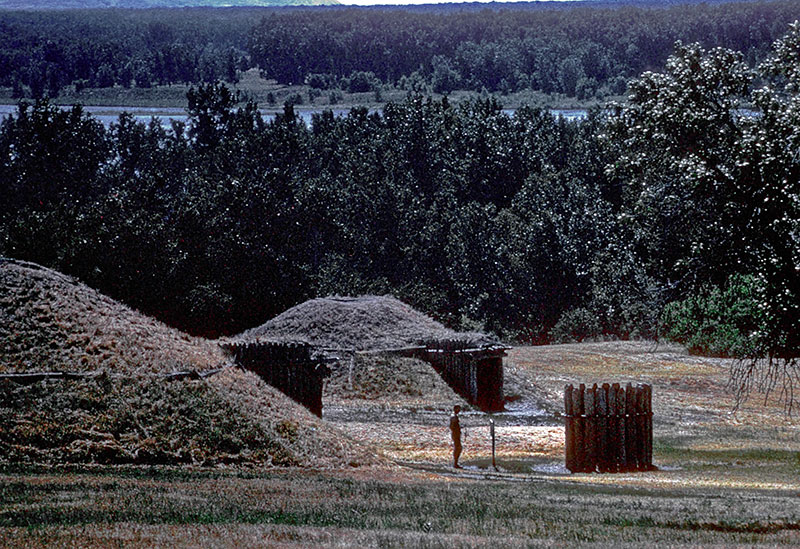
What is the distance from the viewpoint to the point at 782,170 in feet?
71.3

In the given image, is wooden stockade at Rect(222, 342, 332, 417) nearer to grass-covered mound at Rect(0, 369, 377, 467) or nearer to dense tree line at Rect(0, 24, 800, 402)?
grass-covered mound at Rect(0, 369, 377, 467)

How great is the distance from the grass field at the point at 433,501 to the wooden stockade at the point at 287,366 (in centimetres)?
184

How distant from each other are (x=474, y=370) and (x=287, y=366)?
43.9 feet

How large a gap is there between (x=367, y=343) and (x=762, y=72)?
26977 millimetres

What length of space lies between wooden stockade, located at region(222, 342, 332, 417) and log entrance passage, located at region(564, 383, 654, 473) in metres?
10.2

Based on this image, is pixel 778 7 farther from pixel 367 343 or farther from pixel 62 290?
pixel 62 290

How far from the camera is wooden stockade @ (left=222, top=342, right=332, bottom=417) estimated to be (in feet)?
113

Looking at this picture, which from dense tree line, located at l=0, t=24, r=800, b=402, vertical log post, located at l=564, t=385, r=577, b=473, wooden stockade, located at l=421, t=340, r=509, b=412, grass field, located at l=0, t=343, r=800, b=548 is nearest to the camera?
grass field, located at l=0, t=343, r=800, b=548

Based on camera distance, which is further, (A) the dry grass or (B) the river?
(B) the river

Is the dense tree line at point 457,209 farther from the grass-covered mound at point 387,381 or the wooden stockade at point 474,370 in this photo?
the grass-covered mound at point 387,381

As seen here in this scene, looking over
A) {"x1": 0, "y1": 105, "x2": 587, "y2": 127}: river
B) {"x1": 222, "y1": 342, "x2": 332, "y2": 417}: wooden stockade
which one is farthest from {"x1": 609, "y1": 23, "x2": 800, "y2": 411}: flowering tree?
{"x1": 0, "y1": 105, "x2": 587, "y2": 127}: river

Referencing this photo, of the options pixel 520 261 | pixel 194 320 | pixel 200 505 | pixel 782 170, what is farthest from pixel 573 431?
pixel 520 261

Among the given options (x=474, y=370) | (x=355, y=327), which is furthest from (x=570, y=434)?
(x=355, y=327)

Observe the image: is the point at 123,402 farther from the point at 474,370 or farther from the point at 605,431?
the point at 474,370
